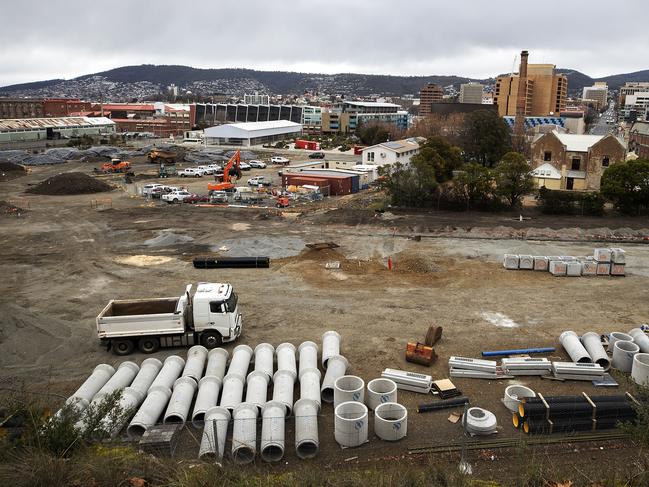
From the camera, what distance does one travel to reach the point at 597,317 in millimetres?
18672

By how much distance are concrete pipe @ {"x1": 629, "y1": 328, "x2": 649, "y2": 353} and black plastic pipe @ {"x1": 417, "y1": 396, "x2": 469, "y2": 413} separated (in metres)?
6.25

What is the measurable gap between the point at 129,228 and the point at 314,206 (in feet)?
45.7

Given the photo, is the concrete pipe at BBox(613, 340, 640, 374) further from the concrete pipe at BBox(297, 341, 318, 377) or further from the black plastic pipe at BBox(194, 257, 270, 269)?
the black plastic pipe at BBox(194, 257, 270, 269)

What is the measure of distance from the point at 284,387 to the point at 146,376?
3.67 meters

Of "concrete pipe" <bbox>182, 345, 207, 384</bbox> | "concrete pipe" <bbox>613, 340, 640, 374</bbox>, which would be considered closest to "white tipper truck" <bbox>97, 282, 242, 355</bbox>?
"concrete pipe" <bbox>182, 345, 207, 384</bbox>

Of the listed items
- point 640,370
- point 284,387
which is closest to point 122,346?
point 284,387

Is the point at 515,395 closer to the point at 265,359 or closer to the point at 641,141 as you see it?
the point at 265,359

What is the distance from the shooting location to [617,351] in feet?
48.7

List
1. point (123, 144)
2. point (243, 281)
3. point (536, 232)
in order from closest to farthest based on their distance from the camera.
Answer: point (243, 281)
point (536, 232)
point (123, 144)

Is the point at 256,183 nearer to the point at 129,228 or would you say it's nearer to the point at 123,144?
the point at 129,228

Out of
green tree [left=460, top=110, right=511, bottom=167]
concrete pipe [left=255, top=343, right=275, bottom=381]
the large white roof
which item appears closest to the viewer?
concrete pipe [left=255, top=343, right=275, bottom=381]

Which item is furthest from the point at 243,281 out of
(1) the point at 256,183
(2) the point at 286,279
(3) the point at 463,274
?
(1) the point at 256,183

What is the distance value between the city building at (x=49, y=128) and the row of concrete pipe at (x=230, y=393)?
3499 inches

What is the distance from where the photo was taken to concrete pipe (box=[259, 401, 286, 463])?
415 inches
